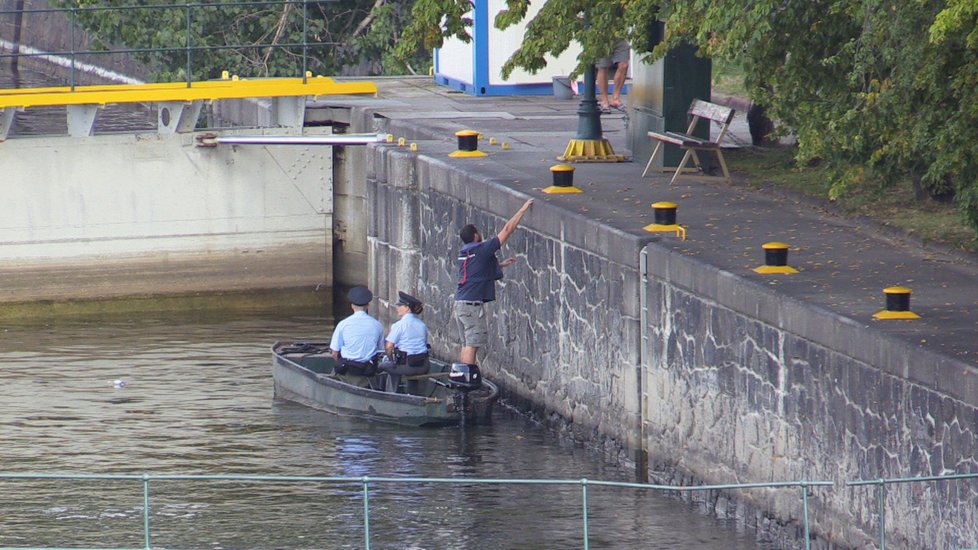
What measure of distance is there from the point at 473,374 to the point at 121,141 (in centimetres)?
1009

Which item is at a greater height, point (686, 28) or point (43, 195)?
point (686, 28)

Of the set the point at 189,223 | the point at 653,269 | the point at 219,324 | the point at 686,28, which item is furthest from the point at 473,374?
the point at 189,223

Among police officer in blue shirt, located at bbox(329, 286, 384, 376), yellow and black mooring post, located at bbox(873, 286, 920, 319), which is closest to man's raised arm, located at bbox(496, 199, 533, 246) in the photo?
police officer in blue shirt, located at bbox(329, 286, 384, 376)

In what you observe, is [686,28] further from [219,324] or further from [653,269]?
[219,324]

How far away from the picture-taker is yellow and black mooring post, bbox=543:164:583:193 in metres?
19.3

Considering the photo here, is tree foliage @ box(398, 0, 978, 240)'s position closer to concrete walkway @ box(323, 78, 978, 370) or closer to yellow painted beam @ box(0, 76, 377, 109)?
concrete walkway @ box(323, 78, 978, 370)

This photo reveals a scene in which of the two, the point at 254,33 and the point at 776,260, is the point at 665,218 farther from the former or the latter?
the point at 254,33

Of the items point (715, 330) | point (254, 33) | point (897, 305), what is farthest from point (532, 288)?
point (254, 33)

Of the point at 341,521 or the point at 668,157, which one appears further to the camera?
the point at 668,157

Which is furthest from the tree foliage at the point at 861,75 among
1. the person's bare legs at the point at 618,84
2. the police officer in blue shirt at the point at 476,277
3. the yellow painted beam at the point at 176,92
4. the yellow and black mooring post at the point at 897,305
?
the person's bare legs at the point at 618,84

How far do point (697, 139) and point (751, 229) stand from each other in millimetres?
3329

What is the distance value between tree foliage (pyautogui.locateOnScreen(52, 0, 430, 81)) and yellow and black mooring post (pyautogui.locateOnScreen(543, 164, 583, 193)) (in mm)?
12931

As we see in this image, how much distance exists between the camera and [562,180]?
63.7ft

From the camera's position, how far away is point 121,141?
1044 inches
